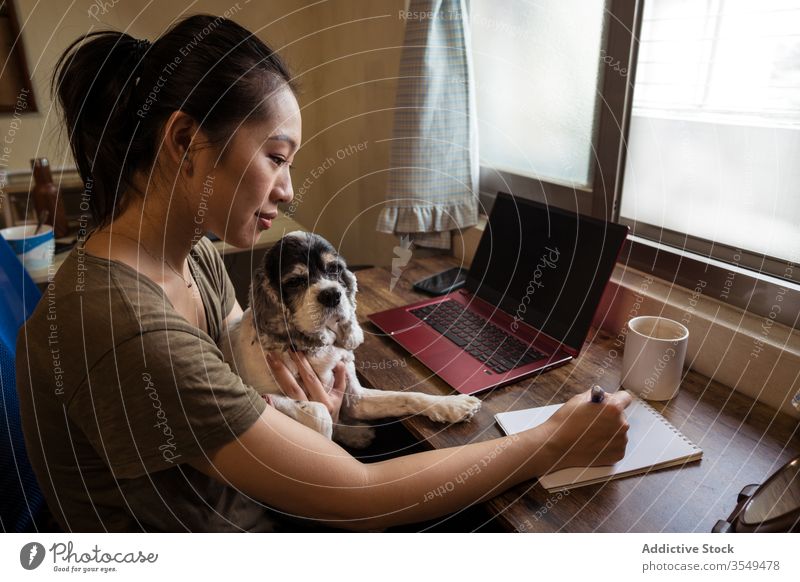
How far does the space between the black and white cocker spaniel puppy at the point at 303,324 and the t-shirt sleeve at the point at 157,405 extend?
0.90ft

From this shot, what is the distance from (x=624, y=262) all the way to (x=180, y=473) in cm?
109

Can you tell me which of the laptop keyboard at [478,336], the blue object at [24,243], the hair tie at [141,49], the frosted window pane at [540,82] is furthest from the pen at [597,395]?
the blue object at [24,243]

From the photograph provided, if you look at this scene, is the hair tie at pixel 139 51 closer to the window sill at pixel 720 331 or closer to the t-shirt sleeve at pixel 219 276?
the t-shirt sleeve at pixel 219 276

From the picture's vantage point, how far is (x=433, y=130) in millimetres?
1424

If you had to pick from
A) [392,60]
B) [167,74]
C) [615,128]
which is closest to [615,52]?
[615,128]

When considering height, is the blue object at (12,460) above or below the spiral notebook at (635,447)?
below

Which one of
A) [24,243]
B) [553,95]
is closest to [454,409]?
[553,95]

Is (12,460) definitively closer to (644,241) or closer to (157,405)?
(157,405)

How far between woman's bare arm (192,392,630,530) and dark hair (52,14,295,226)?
421mm

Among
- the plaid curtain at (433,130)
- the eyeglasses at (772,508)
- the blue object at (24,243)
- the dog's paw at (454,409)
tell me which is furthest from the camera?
the blue object at (24,243)

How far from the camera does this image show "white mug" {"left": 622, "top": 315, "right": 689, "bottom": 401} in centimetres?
90

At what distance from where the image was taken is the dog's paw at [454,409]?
91cm

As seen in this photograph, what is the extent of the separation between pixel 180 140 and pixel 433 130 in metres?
0.86
